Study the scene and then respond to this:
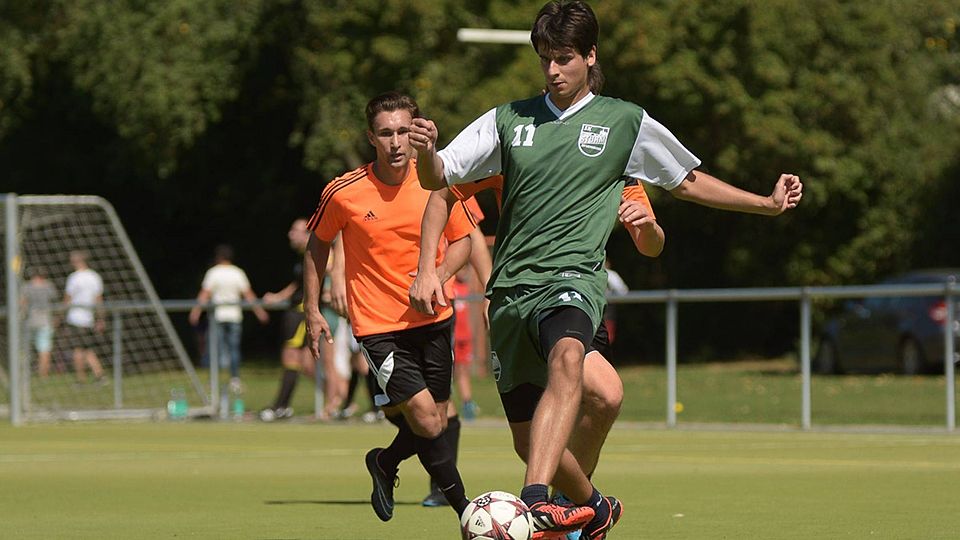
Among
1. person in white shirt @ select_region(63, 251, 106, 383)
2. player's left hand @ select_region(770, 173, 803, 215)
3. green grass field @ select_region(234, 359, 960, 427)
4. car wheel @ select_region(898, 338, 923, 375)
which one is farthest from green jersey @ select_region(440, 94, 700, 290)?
car wheel @ select_region(898, 338, 923, 375)

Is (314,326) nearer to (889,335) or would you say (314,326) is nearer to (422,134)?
(422,134)

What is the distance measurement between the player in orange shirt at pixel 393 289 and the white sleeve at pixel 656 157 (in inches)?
78.7

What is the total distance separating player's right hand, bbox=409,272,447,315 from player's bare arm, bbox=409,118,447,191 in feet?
1.19

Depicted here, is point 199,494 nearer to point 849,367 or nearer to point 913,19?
point 849,367

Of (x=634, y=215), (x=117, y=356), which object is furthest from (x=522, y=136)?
(x=117, y=356)

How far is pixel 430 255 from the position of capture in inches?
305

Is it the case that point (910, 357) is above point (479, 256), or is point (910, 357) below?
below

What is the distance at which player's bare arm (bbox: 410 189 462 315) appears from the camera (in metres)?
7.73

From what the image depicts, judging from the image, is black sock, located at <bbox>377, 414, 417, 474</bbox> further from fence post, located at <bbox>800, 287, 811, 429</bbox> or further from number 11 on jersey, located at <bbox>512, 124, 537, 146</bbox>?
fence post, located at <bbox>800, 287, 811, 429</bbox>

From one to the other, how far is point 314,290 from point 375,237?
45 centimetres

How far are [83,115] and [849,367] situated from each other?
2151 centimetres

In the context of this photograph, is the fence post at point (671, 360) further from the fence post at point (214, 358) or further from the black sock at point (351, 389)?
the fence post at point (214, 358)

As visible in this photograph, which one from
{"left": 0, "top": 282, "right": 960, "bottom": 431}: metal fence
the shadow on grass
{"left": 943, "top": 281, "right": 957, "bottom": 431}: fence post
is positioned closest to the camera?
the shadow on grass

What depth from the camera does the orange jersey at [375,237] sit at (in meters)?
9.83
